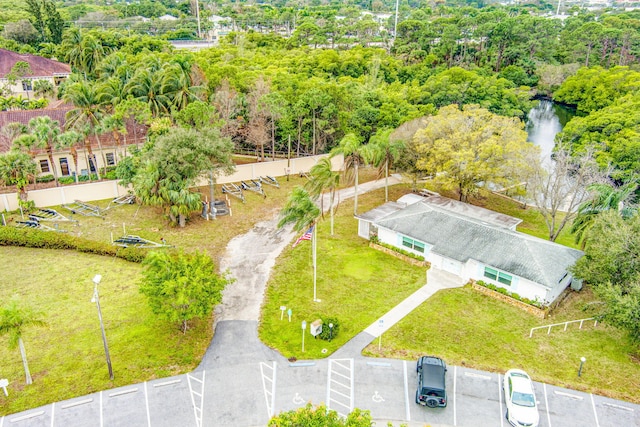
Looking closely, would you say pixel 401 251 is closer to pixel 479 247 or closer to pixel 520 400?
pixel 479 247

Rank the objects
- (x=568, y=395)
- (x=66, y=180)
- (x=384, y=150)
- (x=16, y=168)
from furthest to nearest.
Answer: (x=66, y=180) → (x=384, y=150) → (x=16, y=168) → (x=568, y=395)

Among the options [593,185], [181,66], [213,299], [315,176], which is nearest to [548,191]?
[593,185]

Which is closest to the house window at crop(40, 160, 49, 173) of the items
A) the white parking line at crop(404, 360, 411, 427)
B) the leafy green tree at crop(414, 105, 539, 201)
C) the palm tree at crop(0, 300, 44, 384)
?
the palm tree at crop(0, 300, 44, 384)

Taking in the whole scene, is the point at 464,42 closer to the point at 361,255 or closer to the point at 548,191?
the point at 548,191

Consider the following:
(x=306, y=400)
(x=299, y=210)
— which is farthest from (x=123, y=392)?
(x=299, y=210)

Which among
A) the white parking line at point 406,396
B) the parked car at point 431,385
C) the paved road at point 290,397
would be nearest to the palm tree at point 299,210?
the paved road at point 290,397

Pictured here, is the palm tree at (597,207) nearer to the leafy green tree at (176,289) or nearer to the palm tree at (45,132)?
the leafy green tree at (176,289)
